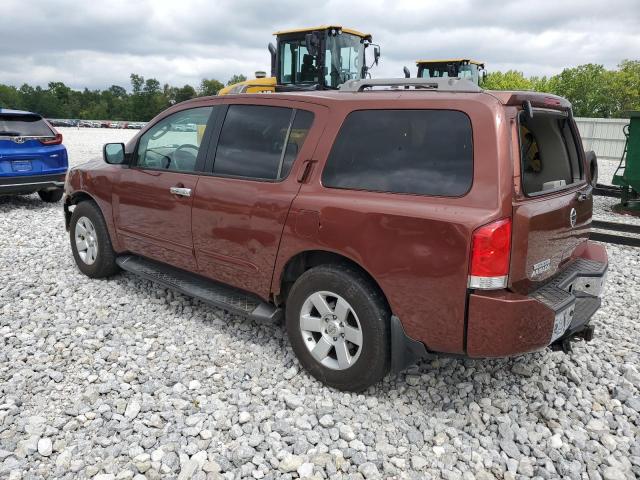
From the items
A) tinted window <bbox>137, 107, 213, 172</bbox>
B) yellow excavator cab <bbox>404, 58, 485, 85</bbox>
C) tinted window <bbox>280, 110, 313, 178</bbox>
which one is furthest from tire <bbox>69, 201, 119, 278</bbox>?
yellow excavator cab <bbox>404, 58, 485, 85</bbox>

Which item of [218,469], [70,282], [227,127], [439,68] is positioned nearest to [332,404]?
[218,469]

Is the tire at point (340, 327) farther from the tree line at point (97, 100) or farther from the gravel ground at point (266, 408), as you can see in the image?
the tree line at point (97, 100)

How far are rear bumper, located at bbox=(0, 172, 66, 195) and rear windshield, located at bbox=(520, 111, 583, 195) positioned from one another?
8.25 meters

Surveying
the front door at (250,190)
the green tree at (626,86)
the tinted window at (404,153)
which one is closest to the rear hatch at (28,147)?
the front door at (250,190)

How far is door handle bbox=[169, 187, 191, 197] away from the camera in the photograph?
13.3 feet

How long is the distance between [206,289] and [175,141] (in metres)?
1.27

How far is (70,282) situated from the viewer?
5.25 m

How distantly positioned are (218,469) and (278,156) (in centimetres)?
197

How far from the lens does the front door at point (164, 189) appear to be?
13.6 feet

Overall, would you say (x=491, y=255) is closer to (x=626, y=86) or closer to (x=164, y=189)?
(x=164, y=189)

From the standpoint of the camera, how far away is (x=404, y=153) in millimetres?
2980

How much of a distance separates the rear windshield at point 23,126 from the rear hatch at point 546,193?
8394mm

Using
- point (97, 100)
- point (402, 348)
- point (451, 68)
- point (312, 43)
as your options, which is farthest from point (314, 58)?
point (97, 100)

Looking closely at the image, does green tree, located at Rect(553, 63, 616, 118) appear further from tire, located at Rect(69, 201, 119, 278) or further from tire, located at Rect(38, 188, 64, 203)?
tire, located at Rect(69, 201, 119, 278)
